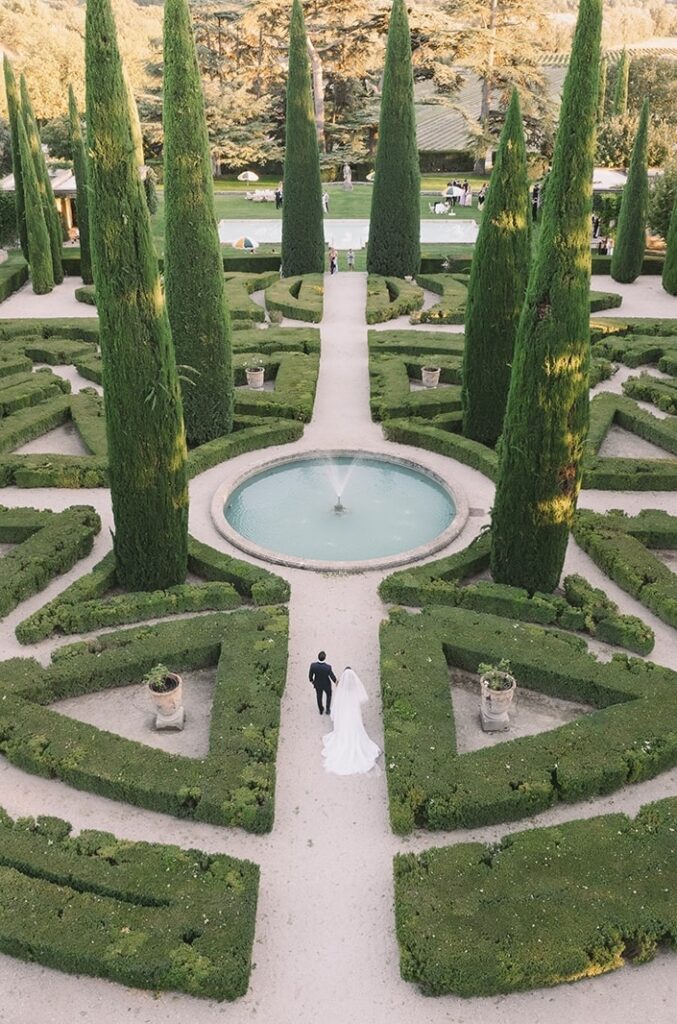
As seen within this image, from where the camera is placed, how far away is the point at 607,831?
10266 mm

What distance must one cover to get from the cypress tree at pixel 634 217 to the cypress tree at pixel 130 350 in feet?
82.7

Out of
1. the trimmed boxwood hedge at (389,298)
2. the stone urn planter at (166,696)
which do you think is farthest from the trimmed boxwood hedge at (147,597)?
the trimmed boxwood hedge at (389,298)

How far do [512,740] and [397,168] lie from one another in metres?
26.6

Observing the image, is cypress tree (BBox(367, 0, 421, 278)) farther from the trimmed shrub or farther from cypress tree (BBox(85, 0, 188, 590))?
cypress tree (BBox(85, 0, 188, 590))

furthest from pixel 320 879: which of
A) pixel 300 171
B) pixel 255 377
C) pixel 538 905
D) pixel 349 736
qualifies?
pixel 300 171

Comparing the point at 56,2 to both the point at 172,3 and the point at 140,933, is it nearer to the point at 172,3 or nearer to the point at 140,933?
the point at 172,3

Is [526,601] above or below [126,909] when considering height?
above

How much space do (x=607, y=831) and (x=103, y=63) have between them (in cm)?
1271

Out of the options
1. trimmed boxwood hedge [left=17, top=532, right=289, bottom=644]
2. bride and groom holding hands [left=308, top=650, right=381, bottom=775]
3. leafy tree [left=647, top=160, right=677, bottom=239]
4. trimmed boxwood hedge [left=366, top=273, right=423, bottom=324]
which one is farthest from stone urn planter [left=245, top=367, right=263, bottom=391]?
leafy tree [left=647, top=160, right=677, bottom=239]

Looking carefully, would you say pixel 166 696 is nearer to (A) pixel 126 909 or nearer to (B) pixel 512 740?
(A) pixel 126 909

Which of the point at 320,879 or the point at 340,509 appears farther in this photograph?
the point at 340,509

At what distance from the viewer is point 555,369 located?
44.5 ft

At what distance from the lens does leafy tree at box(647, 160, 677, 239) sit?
1403 inches

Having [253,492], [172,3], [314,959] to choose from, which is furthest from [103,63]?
[314,959]
